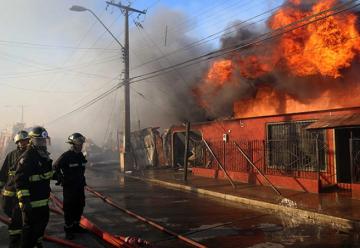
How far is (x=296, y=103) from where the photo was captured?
18375 mm

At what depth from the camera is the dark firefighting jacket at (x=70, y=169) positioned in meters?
7.84

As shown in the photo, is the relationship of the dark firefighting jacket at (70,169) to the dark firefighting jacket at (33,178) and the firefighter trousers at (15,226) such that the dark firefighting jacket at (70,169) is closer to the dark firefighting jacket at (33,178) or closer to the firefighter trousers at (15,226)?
the firefighter trousers at (15,226)

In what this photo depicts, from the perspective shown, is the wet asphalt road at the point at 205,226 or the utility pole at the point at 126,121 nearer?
the wet asphalt road at the point at 205,226

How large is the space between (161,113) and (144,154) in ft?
24.6

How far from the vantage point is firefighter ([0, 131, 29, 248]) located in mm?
5898

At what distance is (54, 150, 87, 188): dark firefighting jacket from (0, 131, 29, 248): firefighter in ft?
4.00

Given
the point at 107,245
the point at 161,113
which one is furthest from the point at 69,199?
the point at 161,113

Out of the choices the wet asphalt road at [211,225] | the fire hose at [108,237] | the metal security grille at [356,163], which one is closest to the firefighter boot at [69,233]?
the fire hose at [108,237]

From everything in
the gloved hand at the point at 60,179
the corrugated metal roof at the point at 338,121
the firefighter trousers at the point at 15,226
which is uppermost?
the corrugated metal roof at the point at 338,121

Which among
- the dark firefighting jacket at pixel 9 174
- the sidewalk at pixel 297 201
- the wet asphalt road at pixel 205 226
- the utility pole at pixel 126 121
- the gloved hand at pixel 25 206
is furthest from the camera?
the utility pole at pixel 126 121

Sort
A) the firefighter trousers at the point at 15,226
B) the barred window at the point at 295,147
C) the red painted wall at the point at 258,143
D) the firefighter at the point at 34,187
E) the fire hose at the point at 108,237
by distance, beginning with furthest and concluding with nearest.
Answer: the barred window at the point at 295,147 → the red painted wall at the point at 258,143 → the fire hose at the point at 108,237 → the firefighter trousers at the point at 15,226 → the firefighter at the point at 34,187

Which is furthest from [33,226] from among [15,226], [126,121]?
[126,121]

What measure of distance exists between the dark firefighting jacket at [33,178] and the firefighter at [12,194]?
0.39 m

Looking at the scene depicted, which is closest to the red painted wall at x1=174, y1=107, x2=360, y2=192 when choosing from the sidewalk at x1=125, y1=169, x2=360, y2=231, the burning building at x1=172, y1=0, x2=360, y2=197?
the burning building at x1=172, y1=0, x2=360, y2=197
